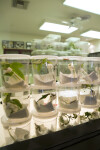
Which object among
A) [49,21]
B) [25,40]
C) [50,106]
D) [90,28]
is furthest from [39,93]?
[25,40]

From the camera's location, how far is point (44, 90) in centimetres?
65

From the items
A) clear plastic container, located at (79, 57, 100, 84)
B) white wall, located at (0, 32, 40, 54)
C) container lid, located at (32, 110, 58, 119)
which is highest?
white wall, located at (0, 32, 40, 54)

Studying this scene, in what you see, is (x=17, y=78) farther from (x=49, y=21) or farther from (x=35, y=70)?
(x=49, y=21)

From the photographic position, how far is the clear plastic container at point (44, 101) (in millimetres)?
613

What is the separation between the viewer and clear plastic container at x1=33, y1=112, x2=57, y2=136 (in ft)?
1.94

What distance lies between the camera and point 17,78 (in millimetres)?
532

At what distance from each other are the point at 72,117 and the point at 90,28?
2.44m

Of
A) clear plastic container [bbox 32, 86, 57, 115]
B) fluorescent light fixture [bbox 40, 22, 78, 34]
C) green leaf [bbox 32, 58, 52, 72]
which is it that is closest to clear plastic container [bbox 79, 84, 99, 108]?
clear plastic container [bbox 32, 86, 57, 115]

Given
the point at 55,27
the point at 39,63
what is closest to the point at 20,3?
the point at 55,27

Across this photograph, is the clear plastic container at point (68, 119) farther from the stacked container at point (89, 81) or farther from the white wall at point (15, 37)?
the white wall at point (15, 37)

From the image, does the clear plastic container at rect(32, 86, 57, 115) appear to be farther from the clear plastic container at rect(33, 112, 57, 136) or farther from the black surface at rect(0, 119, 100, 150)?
the black surface at rect(0, 119, 100, 150)

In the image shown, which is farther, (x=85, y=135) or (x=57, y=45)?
(x=57, y=45)

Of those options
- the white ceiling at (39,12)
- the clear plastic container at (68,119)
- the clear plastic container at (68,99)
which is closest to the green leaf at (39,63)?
the clear plastic container at (68,99)

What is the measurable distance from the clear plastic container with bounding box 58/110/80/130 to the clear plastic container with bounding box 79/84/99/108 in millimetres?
116
